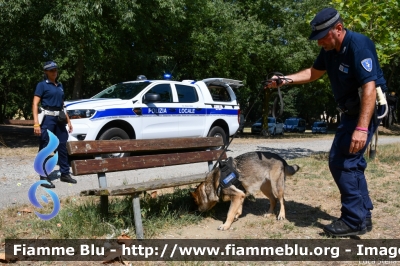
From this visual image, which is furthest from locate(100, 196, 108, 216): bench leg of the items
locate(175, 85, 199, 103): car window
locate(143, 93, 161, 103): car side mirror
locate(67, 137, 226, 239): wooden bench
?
locate(175, 85, 199, 103): car window

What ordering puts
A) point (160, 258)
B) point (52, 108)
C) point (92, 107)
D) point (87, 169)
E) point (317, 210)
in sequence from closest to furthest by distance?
point (160, 258)
point (87, 169)
point (317, 210)
point (52, 108)
point (92, 107)

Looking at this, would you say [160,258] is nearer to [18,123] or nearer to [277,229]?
[277,229]

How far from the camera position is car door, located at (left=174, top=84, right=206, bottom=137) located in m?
10.1

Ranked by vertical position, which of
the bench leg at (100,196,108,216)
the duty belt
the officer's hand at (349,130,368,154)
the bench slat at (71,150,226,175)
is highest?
the duty belt

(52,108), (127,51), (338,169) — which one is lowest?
(338,169)

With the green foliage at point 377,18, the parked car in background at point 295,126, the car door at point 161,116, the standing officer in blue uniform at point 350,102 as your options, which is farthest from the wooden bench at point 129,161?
the parked car in background at point 295,126

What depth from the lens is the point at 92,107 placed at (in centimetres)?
827

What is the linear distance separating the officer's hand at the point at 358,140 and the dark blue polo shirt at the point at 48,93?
15.4ft

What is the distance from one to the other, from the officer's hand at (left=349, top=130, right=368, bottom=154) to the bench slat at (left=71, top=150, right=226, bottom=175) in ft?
7.17

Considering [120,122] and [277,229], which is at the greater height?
[120,122]

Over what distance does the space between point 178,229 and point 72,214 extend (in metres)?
1.15

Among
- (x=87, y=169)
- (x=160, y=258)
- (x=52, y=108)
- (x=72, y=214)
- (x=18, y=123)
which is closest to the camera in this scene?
(x=160, y=258)

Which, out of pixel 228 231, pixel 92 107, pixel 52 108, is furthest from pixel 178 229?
pixel 92 107

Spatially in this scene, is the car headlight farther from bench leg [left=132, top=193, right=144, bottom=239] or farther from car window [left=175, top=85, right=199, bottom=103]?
bench leg [left=132, top=193, right=144, bottom=239]
